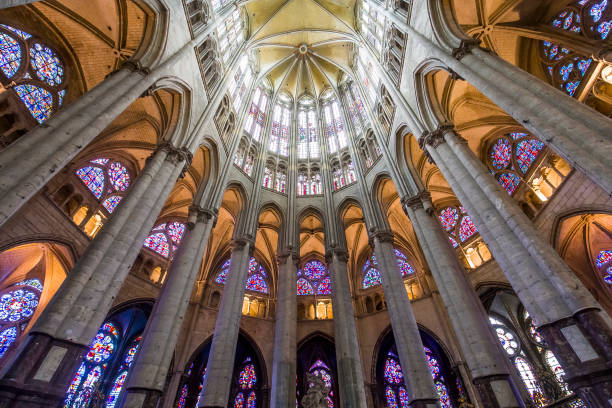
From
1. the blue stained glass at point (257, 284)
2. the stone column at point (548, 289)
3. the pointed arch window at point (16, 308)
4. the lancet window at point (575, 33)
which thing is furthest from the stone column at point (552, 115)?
the pointed arch window at point (16, 308)

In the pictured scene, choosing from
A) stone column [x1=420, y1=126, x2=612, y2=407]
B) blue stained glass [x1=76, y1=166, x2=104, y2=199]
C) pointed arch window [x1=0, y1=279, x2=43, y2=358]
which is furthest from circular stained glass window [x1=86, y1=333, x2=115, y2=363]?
stone column [x1=420, y1=126, x2=612, y2=407]

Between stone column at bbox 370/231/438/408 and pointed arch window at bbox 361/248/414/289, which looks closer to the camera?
stone column at bbox 370/231/438/408

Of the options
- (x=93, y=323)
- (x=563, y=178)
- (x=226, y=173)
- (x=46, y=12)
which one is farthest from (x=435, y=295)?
(x=46, y=12)

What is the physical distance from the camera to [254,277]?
19.7 meters

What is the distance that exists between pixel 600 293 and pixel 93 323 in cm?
1778

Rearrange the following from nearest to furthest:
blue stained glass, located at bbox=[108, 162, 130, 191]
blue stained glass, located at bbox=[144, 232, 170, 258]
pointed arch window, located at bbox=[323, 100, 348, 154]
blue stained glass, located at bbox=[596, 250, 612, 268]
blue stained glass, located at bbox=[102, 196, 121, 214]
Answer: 1. blue stained glass, located at bbox=[596, 250, 612, 268]
2. blue stained glass, located at bbox=[102, 196, 121, 214]
3. blue stained glass, located at bbox=[108, 162, 130, 191]
4. blue stained glass, located at bbox=[144, 232, 170, 258]
5. pointed arch window, located at bbox=[323, 100, 348, 154]

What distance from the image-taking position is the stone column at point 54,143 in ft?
15.8

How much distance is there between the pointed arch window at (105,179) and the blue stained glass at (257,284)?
894 centimetres

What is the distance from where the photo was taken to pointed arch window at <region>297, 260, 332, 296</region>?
769 inches

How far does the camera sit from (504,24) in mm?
11438

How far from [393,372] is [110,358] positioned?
1507 centimetres

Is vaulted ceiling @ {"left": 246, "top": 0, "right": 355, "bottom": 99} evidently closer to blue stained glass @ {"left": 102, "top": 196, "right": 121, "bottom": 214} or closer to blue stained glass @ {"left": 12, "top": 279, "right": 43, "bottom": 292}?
blue stained glass @ {"left": 102, "top": 196, "right": 121, "bottom": 214}

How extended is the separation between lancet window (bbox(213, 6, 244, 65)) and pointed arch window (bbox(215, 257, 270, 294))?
40.2 ft

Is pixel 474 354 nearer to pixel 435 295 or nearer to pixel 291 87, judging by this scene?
pixel 435 295
